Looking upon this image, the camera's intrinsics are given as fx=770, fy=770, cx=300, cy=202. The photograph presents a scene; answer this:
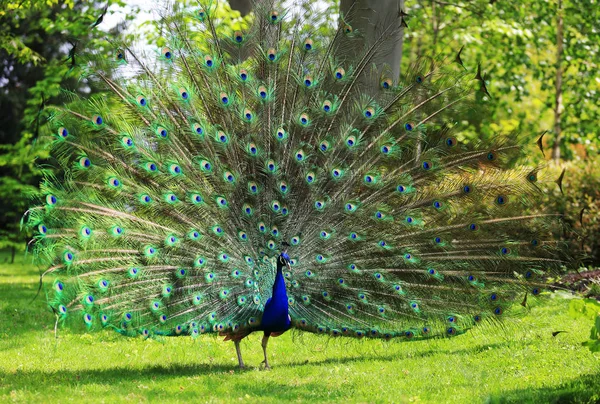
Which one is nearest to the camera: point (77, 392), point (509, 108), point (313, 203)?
point (77, 392)

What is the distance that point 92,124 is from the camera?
7500 millimetres

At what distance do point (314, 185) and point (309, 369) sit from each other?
6.45ft

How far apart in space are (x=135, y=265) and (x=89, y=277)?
459 mm

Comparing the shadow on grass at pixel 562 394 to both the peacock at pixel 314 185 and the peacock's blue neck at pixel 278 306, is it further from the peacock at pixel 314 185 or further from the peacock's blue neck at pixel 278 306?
the peacock's blue neck at pixel 278 306

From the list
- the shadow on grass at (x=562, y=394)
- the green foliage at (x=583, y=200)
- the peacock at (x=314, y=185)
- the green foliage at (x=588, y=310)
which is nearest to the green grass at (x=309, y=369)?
the shadow on grass at (x=562, y=394)

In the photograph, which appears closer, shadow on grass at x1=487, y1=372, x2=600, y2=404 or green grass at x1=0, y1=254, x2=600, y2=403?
shadow on grass at x1=487, y1=372, x2=600, y2=404

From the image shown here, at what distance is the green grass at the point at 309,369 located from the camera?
6871mm

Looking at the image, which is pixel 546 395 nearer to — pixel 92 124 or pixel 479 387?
pixel 479 387

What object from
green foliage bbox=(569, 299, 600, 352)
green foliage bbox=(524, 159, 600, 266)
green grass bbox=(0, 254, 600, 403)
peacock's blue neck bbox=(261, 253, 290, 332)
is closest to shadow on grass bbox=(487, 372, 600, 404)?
green grass bbox=(0, 254, 600, 403)

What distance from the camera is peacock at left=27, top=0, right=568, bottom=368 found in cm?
776

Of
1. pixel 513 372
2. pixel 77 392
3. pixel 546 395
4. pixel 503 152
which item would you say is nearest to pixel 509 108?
pixel 503 152

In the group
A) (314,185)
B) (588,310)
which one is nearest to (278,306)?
(314,185)

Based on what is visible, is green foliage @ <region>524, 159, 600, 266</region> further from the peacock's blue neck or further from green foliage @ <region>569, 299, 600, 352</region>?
green foliage @ <region>569, 299, 600, 352</region>

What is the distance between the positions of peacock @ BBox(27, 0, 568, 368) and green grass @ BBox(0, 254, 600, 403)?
49cm
